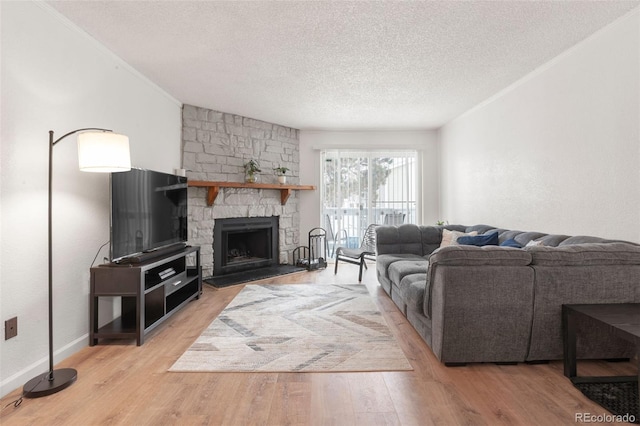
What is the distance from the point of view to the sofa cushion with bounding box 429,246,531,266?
209cm

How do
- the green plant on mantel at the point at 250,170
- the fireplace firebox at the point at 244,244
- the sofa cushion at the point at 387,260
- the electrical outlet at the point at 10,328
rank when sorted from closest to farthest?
the electrical outlet at the point at 10,328 → the sofa cushion at the point at 387,260 → the fireplace firebox at the point at 244,244 → the green plant on mantel at the point at 250,170

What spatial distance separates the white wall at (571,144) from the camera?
244cm

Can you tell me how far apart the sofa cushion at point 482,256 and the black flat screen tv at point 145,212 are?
2.44 m

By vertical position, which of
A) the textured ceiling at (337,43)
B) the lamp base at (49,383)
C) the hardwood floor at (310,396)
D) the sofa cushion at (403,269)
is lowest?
the hardwood floor at (310,396)

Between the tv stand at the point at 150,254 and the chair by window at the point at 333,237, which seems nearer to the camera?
the tv stand at the point at 150,254

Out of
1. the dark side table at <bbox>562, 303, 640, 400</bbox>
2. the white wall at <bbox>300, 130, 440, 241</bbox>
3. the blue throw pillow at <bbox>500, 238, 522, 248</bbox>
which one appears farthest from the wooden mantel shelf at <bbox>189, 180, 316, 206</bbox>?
the dark side table at <bbox>562, 303, 640, 400</bbox>

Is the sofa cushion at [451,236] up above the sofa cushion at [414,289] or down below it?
above

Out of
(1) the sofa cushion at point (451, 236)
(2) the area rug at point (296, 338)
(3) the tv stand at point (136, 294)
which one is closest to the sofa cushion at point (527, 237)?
(1) the sofa cushion at point (451, 236)

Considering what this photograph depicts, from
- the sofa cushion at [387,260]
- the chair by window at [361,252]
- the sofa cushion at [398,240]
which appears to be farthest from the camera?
the chair by window at [361,252]

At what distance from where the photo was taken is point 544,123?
328 cm

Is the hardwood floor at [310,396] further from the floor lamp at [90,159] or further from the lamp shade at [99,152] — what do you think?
the lamp shade at [99,152]

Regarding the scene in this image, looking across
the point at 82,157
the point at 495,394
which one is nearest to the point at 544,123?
the point at 495,394

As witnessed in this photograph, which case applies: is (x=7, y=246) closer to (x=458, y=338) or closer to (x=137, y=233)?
(x=137, y=233)

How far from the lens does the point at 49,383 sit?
195 centimetres
